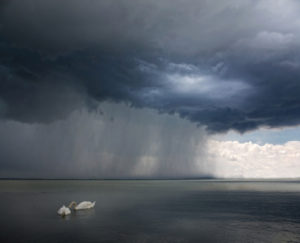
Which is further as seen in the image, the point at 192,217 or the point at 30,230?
the point at 192,217

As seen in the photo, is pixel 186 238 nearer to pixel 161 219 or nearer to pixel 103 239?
pixel 103 239

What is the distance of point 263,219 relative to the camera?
54406 millimetres

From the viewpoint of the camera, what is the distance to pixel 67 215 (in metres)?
60.5

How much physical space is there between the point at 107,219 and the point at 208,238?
78.0 feet

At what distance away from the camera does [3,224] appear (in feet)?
159

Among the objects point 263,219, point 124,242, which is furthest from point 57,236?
point 263,219

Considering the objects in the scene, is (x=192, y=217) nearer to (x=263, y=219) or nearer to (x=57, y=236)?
(x=263, y=219)

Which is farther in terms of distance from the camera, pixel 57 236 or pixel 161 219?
pixel 161 219

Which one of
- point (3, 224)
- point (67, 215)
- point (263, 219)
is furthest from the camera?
point (67, 215)

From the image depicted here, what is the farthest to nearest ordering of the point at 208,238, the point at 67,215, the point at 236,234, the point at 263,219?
the point at 67,215 < the point at 263,219 < the point at 236,234 < the point at 208,238

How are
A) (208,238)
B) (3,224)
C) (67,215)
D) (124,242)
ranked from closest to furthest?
(124,242)
(208,238)
(3,224)
(67,215)

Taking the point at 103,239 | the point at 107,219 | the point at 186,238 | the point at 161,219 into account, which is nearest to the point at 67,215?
the point at 107,219

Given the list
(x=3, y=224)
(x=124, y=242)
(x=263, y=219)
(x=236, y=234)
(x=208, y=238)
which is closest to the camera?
(x=124, y=242)

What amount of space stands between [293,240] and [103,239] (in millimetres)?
26403
